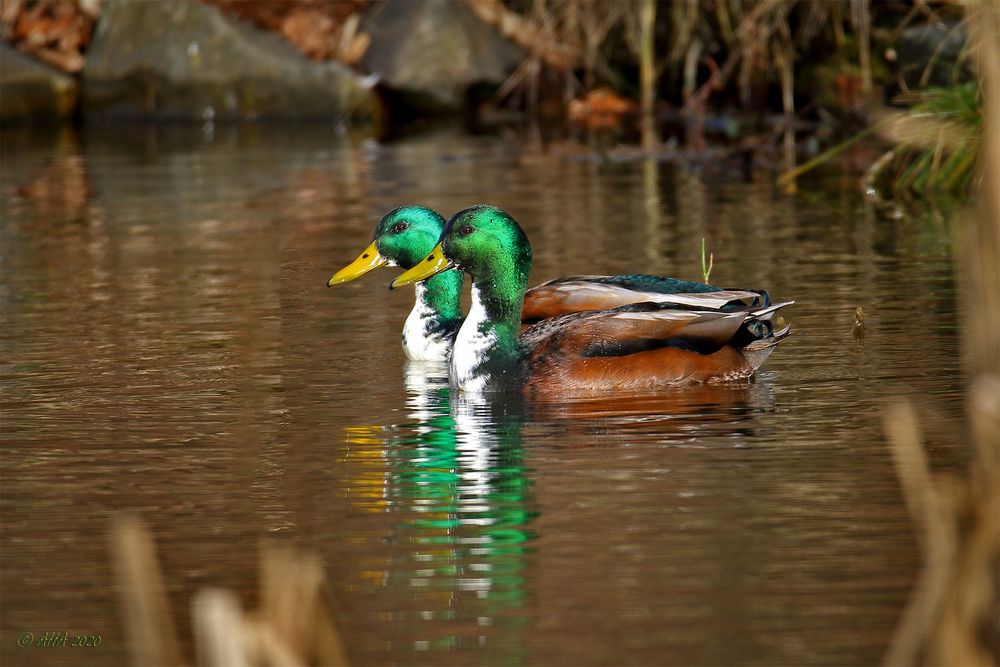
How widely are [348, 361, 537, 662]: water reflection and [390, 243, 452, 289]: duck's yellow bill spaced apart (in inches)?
23.3

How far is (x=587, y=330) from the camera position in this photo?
7.95m

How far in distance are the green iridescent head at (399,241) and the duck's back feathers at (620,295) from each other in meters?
1.29

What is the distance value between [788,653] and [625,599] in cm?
59

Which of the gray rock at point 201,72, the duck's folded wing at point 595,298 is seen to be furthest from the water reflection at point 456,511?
the gray rock at point 201,72

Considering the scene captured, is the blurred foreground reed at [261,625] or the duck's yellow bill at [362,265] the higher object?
the blurred foreground reed at [261,625]

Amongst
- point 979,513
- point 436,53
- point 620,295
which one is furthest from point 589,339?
point 436,53

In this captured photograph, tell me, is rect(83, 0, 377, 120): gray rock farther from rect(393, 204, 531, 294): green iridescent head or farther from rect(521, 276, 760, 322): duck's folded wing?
rect(393, 204, 531, 294): green iridescent head

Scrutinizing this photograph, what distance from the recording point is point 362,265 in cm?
1012

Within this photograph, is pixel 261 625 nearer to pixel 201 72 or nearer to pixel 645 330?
pixel 645 330

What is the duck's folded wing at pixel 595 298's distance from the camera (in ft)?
27.1

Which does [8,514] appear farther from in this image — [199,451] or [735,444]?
[735,444]

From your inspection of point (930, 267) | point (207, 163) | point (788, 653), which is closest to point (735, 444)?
point (788, 653)

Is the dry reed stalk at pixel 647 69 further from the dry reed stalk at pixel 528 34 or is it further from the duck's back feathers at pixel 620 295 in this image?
the duck's back feathers at pixel 620 295

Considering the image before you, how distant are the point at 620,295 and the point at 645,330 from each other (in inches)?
28.7
